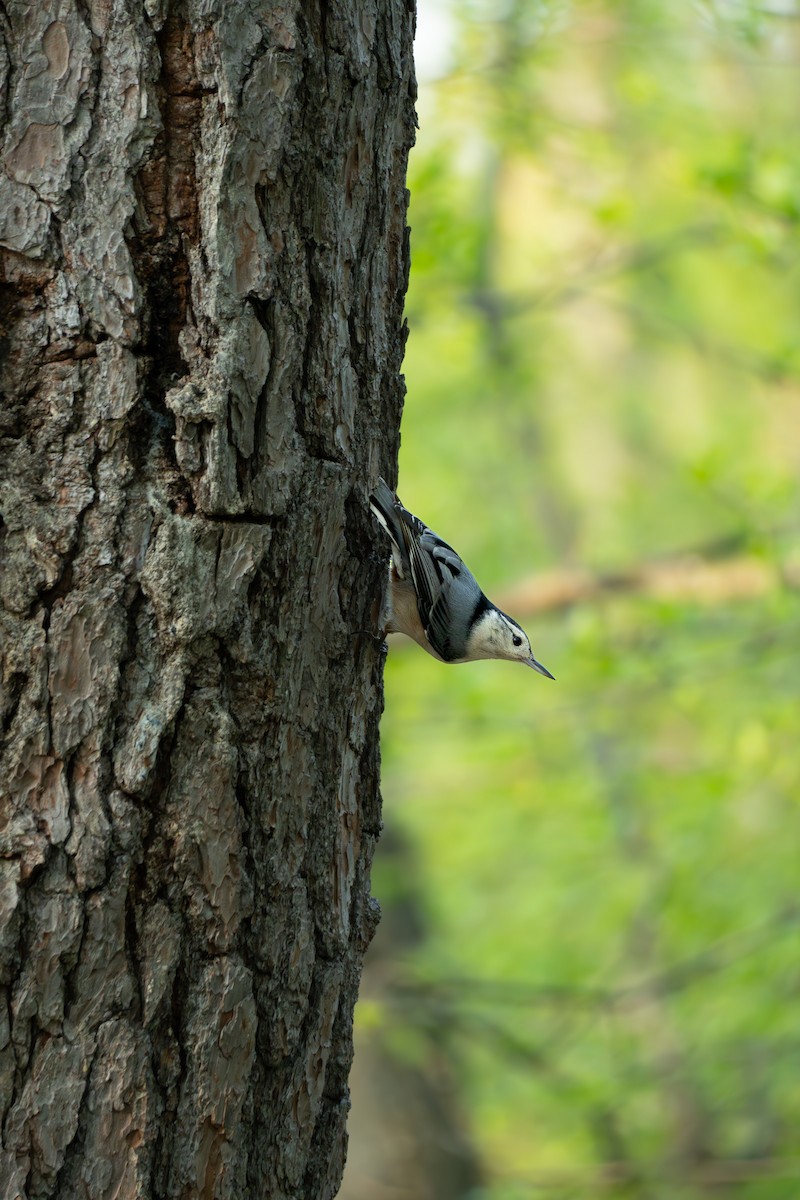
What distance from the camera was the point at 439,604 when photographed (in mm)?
2619

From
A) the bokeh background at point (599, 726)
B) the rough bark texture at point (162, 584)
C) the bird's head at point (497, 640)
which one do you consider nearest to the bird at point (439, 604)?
the bird's head at point (497, 640)

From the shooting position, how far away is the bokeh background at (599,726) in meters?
5.59

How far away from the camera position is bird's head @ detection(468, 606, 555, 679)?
9.49 feet

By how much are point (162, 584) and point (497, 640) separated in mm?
1780

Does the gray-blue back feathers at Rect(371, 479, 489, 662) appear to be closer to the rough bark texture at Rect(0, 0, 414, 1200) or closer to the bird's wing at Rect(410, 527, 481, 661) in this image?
the bird's wing at Rect(410, 527, 481, 661)

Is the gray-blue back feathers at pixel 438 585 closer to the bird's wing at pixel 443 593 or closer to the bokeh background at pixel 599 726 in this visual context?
the bird's wing at pixel 443 593

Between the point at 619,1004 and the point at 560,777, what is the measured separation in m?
1.90

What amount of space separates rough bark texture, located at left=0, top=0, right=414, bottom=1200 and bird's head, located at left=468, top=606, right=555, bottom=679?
1.51m

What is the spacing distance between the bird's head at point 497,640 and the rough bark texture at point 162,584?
1506 millimetres

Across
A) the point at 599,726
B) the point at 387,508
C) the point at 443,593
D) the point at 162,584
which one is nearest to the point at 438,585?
the point at 443,593

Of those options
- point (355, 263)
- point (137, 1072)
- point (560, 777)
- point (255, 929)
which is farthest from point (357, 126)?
point (560, 777)

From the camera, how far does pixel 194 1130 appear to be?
4.24 feet

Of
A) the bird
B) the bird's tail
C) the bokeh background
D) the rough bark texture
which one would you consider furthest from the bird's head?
the bokeh background

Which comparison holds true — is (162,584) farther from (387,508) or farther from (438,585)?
(438,585)
